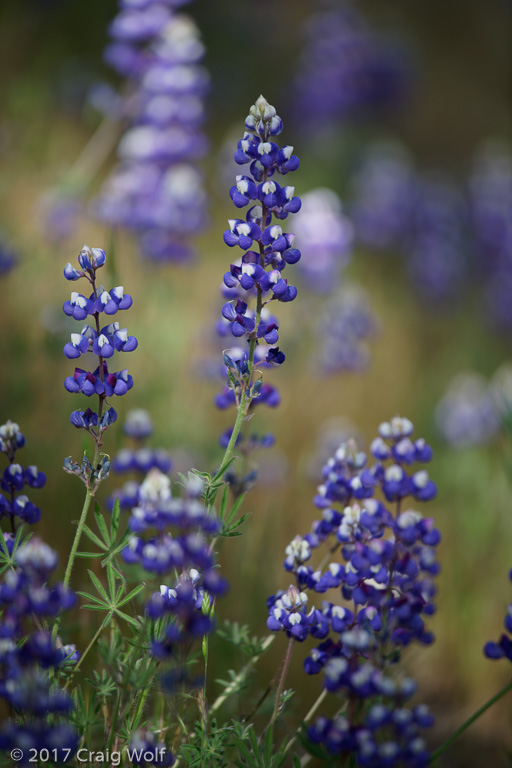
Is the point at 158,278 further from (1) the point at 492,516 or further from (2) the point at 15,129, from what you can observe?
(1) the point at 492,516

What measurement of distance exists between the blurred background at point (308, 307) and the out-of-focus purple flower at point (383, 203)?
0.03 metres

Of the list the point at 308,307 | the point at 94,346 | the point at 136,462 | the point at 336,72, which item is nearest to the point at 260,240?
the point at 94,346

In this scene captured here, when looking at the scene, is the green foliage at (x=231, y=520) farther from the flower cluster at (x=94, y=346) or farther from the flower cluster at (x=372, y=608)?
the flower cluster at (x=94, y=346)

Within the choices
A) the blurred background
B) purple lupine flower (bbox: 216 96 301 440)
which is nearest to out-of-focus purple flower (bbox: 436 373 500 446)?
the blurred background

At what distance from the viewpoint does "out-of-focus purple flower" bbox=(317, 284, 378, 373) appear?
11.3 ft

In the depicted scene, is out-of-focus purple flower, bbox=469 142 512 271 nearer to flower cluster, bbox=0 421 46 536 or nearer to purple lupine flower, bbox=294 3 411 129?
purple lupine flower, bbox=294 3 411 129

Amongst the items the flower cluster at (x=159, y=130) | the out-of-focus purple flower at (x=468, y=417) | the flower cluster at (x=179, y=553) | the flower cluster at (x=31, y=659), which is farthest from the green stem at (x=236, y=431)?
the out-of-focus purple flower at (x=468, y=417)

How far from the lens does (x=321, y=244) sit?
3.79 metres

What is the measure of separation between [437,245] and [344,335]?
2950 mm

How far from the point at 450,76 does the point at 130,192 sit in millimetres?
10238

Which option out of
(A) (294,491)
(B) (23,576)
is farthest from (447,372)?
(B) (23,576)

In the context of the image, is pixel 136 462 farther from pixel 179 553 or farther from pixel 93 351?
pixel 179 553

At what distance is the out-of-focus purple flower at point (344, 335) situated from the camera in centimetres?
345

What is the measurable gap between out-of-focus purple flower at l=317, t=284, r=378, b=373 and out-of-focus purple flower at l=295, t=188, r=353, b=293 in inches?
9.0
